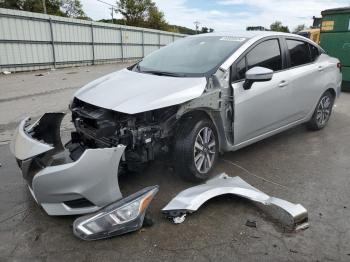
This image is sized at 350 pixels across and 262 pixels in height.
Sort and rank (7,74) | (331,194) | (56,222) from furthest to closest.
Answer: (7,74), (331,194), (56,222)

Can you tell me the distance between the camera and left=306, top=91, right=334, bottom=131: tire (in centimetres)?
572

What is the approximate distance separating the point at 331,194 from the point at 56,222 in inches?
109

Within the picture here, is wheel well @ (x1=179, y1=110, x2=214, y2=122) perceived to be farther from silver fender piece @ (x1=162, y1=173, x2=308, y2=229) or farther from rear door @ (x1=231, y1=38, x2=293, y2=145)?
silver fender piece @ (x1=162, y1=173, x2=308, y2=229)

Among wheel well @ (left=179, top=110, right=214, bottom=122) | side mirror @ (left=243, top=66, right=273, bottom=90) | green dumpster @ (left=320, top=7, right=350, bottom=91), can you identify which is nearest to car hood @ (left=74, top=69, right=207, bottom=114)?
wheel well @ (left=179, top=110, right=214, bottom=122)

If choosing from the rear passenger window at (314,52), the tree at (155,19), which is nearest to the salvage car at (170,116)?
the rear passenger window at (314,52)

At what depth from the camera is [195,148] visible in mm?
3633

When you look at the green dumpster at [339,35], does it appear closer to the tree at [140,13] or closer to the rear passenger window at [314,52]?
the rear passenger window at [314,52]

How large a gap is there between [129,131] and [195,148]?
0.80m

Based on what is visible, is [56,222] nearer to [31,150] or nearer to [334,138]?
[31,150]

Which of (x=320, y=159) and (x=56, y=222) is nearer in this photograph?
(x=56, y=222)

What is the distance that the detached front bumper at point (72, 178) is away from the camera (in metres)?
2.80

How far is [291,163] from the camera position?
4.54 m

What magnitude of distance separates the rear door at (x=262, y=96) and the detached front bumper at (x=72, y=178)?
5.61 feet

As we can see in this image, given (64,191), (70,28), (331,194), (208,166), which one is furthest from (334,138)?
(70,28)
